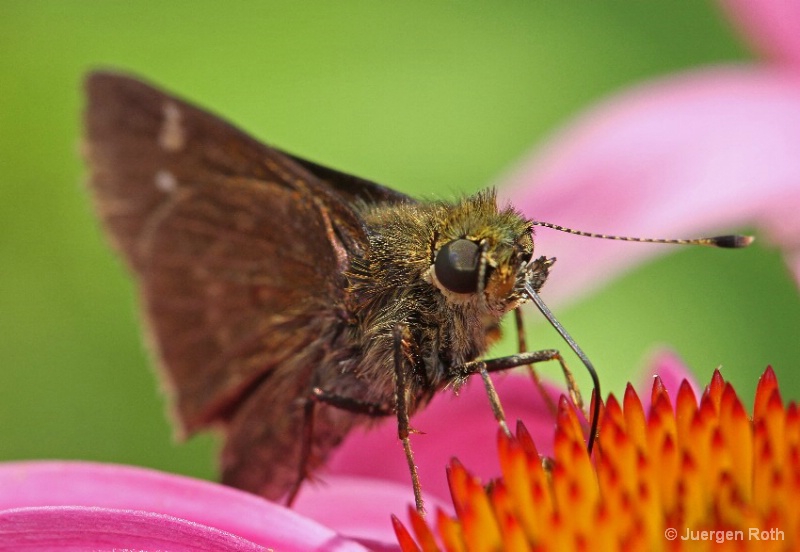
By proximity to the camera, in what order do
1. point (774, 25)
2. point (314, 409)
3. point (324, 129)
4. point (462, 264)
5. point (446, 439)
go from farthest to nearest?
point (324, 129)
point (774, 25)
point (446, 439)
point (314, 409)
point (462, 264)

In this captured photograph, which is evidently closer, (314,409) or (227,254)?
(314,409)

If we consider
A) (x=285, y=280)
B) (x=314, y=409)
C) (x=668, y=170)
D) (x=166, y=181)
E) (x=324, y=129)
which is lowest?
(x=314, y=409)

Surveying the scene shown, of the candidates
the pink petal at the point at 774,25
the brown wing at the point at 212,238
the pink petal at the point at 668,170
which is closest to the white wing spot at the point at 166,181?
the brown wing at the point at 212,238

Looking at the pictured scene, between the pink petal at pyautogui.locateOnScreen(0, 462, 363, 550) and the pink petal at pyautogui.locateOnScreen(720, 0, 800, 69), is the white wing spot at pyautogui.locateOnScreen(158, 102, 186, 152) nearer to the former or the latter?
the pink petal at pyautogui.locateOnScreen(0, 462, 363, 550)

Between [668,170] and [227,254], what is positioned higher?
[668,170]

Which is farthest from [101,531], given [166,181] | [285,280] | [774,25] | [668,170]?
[774,25]

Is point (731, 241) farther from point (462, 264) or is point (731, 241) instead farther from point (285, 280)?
point (285, 280)

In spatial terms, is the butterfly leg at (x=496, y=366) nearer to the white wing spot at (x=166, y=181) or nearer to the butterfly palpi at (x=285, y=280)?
the butterfly palpi at (x=285, y=280)

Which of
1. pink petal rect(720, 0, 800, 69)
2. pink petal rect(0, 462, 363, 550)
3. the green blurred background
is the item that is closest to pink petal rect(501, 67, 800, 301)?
pink petal rect(720, 0, 800, 69)
